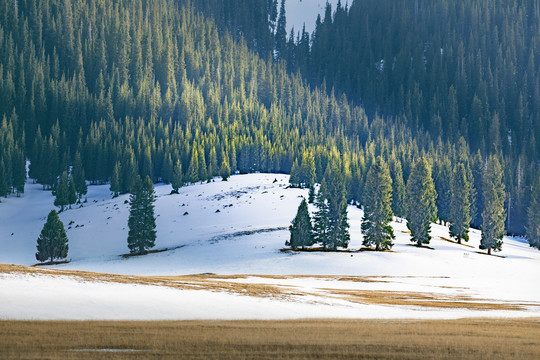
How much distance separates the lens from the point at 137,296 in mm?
21922

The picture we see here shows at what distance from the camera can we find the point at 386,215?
→ 2891 inches

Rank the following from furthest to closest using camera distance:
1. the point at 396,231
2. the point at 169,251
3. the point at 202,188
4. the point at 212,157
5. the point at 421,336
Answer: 1. the point at 212,157
2. the point at 202,188
3. the point at 396,231
4. the point at 169,251
5. the point at 421,336

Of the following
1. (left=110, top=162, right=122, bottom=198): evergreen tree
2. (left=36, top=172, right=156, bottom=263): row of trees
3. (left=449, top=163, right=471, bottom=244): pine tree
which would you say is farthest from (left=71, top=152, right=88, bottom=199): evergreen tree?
(left=449, top=163, right=471, bottom=244): pine tree

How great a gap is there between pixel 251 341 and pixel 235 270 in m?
44.4

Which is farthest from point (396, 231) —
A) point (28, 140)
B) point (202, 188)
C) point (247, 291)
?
point (28, 140)

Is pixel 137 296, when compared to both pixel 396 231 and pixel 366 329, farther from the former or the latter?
pixel 396 231

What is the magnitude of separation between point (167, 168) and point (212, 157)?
1371 centimetres

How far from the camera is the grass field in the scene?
45.6 ft

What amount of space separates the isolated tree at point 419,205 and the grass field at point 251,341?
2475 inches

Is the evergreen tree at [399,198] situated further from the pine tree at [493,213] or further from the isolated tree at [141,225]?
the isolated tree at [141,225]

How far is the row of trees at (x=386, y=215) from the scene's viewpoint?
73.2 m

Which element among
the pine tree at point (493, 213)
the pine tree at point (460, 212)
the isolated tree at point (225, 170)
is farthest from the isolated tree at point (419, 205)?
the isolated tree at point (225, 170)

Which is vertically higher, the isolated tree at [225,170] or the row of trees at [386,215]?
the isolated tree at [225,170]

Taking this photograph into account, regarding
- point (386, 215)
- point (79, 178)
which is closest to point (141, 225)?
point (386, 215)
